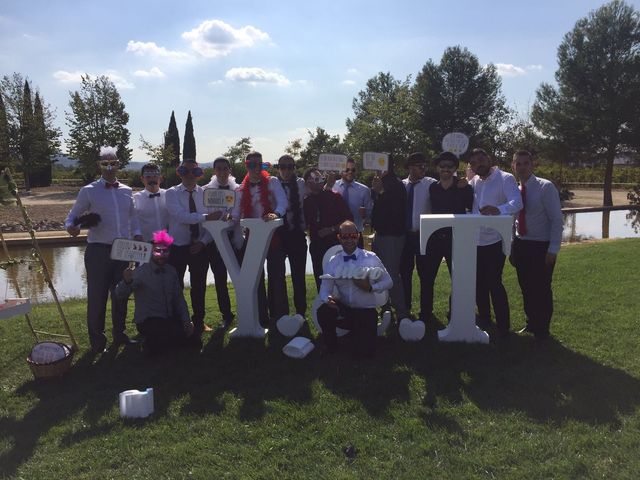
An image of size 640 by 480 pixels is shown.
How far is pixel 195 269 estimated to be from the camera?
584cm

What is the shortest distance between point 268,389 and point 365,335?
3.57ft

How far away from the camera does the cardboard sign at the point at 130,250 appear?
15.5 feet

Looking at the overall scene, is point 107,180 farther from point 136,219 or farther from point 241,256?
point 241,256

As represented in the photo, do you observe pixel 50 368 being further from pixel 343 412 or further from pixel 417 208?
pixel 417 208

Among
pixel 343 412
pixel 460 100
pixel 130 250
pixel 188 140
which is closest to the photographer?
pixel 343 412

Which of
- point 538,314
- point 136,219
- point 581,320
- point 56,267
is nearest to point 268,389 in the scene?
point 136,219

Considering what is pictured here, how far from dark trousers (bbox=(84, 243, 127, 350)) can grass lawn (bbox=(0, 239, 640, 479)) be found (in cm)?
26

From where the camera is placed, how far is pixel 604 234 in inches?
672

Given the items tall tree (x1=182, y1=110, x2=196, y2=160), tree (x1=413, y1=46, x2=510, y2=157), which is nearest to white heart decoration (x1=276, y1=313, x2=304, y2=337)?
tree (x1=413, y1=46, x2=510, y2=157)

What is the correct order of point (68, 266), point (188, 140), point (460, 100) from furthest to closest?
1. point (188, 140)
2. point (460, 100)
3. point (68, 266)

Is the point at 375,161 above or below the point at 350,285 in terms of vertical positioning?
above

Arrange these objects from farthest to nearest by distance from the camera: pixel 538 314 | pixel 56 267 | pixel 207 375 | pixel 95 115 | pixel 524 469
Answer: pixel 95 115 < pixel 56 267 < pixel 538 314 < pixel 207 375 < pixel 524 469

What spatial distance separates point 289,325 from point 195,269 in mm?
1292

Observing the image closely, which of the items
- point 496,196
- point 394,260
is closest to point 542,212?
point 496,196
